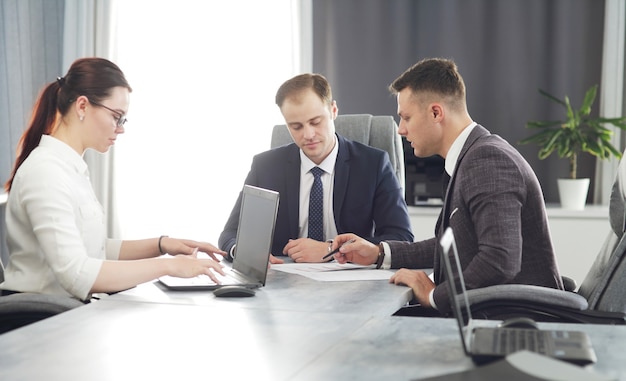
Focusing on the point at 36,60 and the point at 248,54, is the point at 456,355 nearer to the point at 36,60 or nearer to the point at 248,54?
the point at 248,54

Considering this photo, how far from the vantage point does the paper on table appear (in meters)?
2.46

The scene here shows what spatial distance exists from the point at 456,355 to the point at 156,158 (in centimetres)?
411

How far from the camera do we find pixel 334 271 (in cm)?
258

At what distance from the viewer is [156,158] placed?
17.7 ft

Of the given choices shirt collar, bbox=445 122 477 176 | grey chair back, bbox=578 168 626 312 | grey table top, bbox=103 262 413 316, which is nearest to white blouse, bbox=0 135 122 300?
grey table top, bbox=103 262 413 316

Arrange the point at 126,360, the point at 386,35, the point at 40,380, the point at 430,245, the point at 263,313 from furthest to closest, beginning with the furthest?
the point at 386,35 → the point at 430,245 → the point at 263,313 → the point at 126,360 → the point at 40,380

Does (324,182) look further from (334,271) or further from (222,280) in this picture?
(222,280)

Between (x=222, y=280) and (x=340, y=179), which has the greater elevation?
(x=340, y=179)

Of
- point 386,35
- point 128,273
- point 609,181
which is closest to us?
point 128,273

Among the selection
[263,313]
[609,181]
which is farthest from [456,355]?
[609,181]

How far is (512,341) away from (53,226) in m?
1.28

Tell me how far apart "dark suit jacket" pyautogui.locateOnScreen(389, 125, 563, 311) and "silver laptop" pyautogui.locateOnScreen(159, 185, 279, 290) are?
0.51 metres

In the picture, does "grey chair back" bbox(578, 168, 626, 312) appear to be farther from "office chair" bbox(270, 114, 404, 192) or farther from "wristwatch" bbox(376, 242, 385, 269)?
"office chair" bbox(270, 114, 404, 192)

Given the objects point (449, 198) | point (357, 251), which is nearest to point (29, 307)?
point (357, 251)
